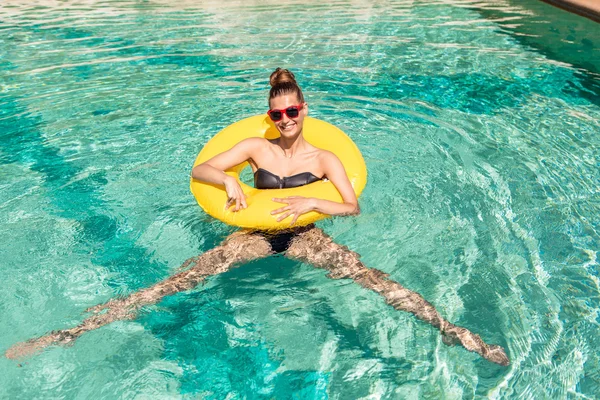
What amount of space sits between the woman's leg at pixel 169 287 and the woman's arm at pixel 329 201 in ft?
0.91

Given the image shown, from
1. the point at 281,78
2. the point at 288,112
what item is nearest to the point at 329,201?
the point at 288,112

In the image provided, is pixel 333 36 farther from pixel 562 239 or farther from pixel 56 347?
pixel 56 347

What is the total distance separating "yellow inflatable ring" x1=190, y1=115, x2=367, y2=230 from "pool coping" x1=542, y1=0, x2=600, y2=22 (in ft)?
26.4

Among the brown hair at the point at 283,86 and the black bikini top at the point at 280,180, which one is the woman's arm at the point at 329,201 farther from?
the brown hair at the point at 283,86

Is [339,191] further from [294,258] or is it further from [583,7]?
[583,7]

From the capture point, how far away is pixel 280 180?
3.71 meters

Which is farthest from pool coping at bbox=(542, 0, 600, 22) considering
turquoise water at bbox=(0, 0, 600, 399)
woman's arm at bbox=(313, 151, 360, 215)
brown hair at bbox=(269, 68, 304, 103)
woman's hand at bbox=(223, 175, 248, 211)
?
woman's hand at bbox=(223, 175, 248, 211)

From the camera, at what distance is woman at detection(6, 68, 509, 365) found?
287cm

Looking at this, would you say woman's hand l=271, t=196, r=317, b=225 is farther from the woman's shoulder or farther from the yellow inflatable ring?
the woman's shoulder

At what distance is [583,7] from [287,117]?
9.09 m

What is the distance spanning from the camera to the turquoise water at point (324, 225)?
8.87 ft

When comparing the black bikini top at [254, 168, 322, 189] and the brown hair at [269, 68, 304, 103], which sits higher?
the brown hair at [269, 68, 304, 103]

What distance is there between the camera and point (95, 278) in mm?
3441

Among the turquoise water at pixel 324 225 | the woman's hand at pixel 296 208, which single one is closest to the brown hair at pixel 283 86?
the woman's hand at pixel 296 208
